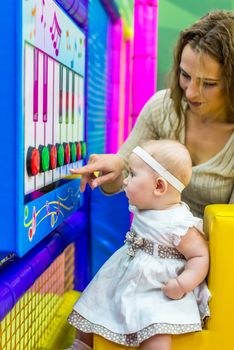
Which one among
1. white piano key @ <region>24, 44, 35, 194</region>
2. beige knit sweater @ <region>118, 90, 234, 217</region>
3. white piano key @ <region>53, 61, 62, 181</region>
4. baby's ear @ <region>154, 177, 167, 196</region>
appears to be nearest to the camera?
white piano key @ <region>24, 44, 35, 194</region>

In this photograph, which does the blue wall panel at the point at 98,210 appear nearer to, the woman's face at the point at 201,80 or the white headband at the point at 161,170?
the woman's face at the point at 201,80

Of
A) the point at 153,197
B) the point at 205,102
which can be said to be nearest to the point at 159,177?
the point at 153,197

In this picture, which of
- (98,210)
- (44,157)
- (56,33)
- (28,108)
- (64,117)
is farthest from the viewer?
(98,210)

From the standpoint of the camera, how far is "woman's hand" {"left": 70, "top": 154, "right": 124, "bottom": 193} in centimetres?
126

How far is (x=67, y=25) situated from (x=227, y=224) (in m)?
0.64

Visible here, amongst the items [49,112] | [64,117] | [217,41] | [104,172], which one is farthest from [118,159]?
[217,41]

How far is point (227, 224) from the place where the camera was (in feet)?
3.28

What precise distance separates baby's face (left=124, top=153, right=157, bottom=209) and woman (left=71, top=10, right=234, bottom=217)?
0.52 ft

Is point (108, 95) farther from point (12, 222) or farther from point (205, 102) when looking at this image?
point (12, 222)

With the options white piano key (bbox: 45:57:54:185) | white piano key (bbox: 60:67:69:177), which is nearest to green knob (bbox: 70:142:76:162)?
white piano key (bbox: 60:67:69:177)

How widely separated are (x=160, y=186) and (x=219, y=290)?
0.76ft

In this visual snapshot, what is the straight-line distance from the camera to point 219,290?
1026 millimetres

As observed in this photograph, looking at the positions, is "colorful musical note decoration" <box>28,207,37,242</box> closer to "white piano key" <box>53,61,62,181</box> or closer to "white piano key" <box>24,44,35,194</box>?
"white piano key" <box>24,44,35,194</box>

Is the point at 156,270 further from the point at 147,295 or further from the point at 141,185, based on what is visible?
the point at 141,185
